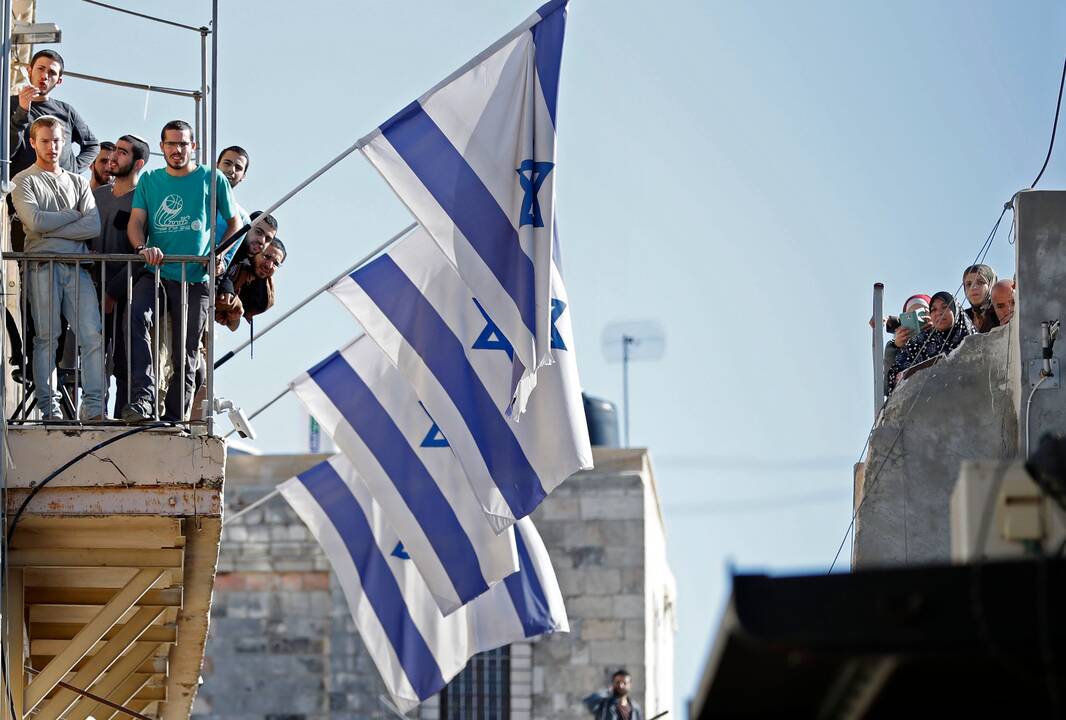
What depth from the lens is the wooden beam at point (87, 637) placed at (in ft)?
30.2

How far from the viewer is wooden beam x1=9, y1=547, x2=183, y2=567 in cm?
924

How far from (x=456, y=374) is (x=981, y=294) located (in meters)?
3.40

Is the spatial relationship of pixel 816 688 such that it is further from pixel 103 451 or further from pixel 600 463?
pixel 600 463

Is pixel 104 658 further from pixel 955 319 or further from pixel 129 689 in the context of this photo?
pixel 955 319

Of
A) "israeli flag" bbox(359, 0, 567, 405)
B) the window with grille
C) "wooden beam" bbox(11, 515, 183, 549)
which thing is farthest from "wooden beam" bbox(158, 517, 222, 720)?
the window with grille

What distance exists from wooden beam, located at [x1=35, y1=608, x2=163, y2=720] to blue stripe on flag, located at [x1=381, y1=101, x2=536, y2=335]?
3.05 metres

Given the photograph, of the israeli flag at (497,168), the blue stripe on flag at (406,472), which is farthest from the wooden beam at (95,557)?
the blue stripe on flag at (406,472)

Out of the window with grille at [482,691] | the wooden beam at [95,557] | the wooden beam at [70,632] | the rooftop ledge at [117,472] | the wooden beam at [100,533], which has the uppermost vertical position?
the rooftop ledge at [117,472]

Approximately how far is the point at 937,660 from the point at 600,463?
21523mm

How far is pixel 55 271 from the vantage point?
8.93 m

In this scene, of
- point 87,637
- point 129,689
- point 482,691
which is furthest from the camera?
point 482,691

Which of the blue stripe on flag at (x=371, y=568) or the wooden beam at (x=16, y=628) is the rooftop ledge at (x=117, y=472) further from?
the blue stripe on flag at (x=371, y=568)

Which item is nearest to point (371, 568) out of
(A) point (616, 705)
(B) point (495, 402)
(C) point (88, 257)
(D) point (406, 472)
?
(D) point (406, 472)

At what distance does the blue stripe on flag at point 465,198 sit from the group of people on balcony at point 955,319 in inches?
120
